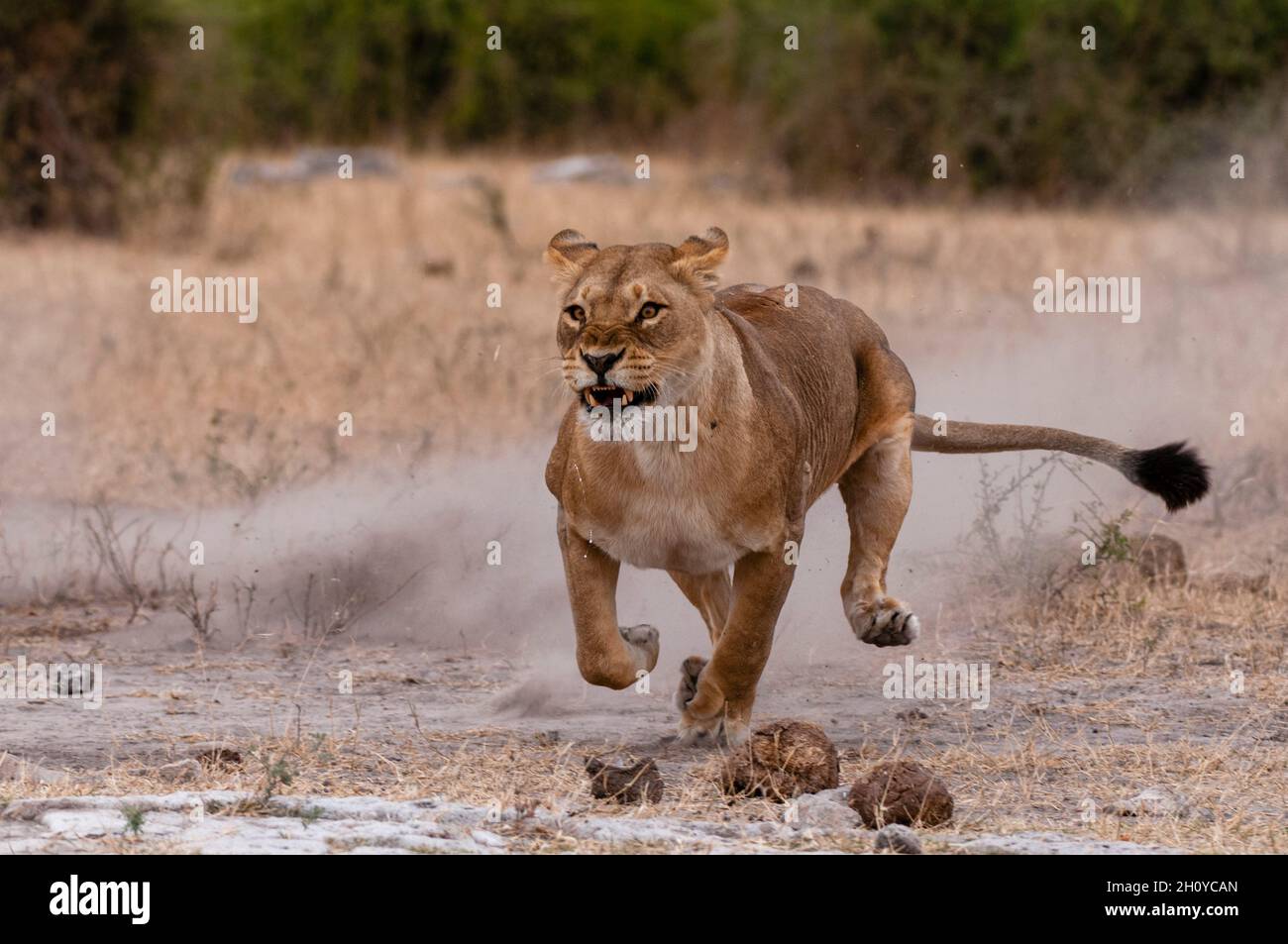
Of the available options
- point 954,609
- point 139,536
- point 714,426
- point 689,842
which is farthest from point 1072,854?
point 139,536

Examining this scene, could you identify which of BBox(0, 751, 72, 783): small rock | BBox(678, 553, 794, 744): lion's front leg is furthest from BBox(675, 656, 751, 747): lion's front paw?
BBox(0, 751, 72, 783): small rock

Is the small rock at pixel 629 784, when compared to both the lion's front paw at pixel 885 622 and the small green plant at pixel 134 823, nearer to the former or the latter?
the small green plant at pixel 134 823

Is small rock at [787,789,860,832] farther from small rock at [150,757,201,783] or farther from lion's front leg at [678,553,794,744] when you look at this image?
small rock at [150,757,201,783]

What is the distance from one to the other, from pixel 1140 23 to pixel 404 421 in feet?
42.8

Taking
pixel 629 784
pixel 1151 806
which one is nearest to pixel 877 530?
pixel 1151 806

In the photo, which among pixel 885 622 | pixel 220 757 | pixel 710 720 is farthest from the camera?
pixel 885 622

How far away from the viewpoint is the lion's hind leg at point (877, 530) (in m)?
7.30

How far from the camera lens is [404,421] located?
1151cm

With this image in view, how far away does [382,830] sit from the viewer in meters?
5.21

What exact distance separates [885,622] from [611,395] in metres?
1.72

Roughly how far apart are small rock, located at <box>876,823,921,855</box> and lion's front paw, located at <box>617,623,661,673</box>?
1.60m

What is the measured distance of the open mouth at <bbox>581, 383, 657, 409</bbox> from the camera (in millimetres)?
5977

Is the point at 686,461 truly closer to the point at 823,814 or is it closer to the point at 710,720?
the point at 710,720

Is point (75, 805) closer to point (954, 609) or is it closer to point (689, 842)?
point (689, 842)
